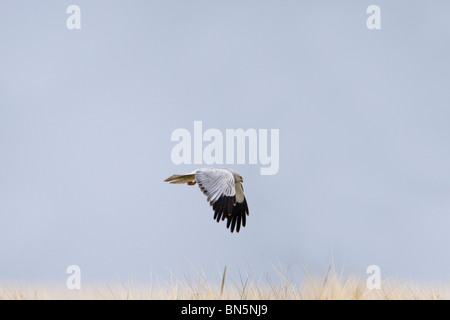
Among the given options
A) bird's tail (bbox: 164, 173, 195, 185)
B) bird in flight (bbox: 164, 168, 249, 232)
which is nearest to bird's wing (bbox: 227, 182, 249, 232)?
bird in flight (bbox: 164, 168, 249, 232)

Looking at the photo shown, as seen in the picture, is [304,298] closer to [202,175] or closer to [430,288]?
[430,288]

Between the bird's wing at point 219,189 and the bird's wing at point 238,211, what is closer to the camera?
the bird's wing at point 219,189

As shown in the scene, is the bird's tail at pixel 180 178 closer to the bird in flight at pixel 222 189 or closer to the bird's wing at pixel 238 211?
the bird in flight at pixel 222 189

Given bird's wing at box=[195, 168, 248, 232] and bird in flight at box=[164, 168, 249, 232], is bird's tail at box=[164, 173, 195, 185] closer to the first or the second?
bird in flight at box=[164, 168, 249, 232]

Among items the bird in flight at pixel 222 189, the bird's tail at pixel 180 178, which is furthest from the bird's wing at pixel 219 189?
the bird's tail at pixel 180 178

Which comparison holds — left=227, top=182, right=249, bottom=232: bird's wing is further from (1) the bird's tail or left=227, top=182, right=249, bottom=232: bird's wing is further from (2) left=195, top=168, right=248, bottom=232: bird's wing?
(1) the bird's tail

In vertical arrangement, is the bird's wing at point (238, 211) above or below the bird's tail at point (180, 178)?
below

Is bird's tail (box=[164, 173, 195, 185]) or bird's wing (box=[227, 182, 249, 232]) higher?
bird's tail (box=[164, 173, 195, 185])

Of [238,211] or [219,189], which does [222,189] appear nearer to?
[219,189]

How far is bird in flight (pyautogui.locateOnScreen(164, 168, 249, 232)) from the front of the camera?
23.4ft

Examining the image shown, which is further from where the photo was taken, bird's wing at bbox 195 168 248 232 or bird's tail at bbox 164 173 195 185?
bird's tail at bbox 164 173 195 185

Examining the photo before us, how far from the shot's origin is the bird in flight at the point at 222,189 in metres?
7.14
